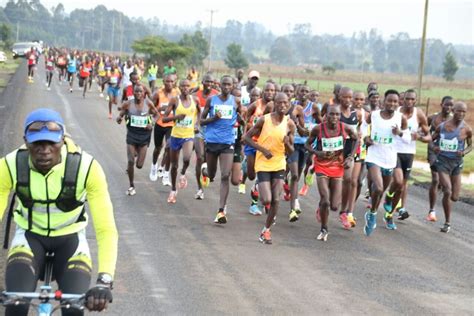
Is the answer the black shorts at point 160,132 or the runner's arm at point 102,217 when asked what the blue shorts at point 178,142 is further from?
the runner's arm at point 102,217

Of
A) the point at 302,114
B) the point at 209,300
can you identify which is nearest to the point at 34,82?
the point at 302,114

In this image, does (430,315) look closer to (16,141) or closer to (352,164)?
(352,164)

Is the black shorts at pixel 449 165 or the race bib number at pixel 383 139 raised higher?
the race bib number at pixel 383 139

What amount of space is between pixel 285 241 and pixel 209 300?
3456mm

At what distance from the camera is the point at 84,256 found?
546cm

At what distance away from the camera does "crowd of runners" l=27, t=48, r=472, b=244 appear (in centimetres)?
1238

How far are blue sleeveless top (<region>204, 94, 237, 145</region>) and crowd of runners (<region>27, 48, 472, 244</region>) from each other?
0.01 meters

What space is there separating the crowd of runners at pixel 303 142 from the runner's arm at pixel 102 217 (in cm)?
662

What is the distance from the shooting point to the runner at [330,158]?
12469mm

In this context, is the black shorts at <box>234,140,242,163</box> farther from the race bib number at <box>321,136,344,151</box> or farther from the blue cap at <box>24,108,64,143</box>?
the blue cap at <box>24,108,64,143</box>

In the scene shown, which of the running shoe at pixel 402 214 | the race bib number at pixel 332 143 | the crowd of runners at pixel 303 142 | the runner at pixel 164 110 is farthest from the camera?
the runner at pixel 164 110

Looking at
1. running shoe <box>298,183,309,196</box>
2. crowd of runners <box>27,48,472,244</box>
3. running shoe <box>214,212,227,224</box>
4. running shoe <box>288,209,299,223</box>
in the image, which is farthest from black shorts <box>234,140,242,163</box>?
running shoe <box>214,212,227,224</box>

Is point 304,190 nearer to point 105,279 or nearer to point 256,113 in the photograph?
point 256,113

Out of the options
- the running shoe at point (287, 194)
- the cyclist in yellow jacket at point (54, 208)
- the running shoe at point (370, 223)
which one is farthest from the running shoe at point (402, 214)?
the cyclist in yellow jacket at point (54, 208)
